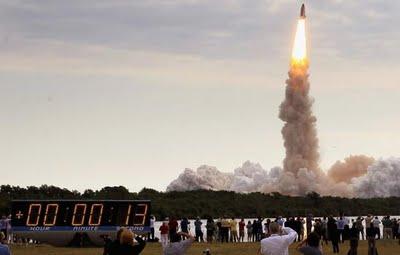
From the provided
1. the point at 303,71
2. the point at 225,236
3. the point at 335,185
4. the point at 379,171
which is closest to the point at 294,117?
the point at 303,71

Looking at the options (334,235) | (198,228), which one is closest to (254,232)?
(198,228)

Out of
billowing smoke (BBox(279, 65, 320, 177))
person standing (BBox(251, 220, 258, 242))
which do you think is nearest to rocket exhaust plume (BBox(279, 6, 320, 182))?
billowing smoke (BBox(279, 65, 320, 177))

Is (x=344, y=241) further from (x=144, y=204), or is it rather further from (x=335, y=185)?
(x=335, y=185)

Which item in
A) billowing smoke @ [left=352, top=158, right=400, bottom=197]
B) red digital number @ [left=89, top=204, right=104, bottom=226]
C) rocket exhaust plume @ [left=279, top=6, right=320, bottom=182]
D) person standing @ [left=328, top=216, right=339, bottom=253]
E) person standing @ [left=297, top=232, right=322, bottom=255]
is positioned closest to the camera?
person standing @ [left=297, top=232, right=322, bottom=255]

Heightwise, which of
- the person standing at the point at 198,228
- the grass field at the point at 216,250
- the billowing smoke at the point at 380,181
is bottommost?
the grass field at the point at 216,250

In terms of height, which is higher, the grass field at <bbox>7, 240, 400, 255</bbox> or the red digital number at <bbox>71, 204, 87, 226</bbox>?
the red digital number at <bbox>71, 204, 87, 226</bbox>

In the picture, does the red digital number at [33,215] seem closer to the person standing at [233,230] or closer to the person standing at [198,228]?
the person standing at [198,228]

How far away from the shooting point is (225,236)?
50.7 m

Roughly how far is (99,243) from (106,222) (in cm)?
183

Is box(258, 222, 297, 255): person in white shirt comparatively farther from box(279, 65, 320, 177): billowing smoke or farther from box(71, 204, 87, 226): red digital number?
box(279, 65, 320, 177): billowing smoke

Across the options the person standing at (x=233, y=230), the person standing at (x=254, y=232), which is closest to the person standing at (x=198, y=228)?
the person standing at (x=233, y=230)

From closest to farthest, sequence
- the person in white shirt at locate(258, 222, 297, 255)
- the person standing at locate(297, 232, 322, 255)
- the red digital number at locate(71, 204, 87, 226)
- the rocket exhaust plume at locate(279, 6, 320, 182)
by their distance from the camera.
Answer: the person in white shirt at locate(258, 222, 297, 255) < the person standing at locate(297, 232, 322, 255) < the red digital number at locate(71, 204, 87, 226) < the rocket exhaust plume at locate(279, 6, 320, 182)

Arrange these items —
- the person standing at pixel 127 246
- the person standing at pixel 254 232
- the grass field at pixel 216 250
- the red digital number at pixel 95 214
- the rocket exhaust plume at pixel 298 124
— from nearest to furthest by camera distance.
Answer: the person standing at pixel 127 246 → the grass field at pixel 216 250 → the red digital number at pixel 95 214 → the person standing at pixel 254 232 → the rocket exhaust plume at pixel 298 124

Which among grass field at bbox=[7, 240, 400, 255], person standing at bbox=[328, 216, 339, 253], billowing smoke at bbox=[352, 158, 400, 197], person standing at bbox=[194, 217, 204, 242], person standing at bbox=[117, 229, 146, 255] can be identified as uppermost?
billowing smoke at bbox=[352, 158, 400, 197]
